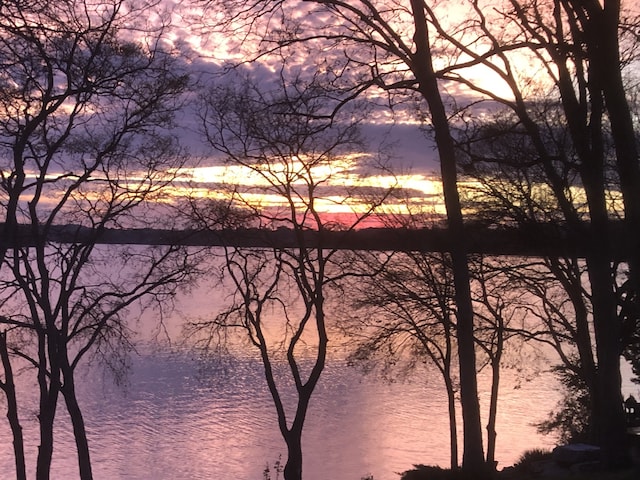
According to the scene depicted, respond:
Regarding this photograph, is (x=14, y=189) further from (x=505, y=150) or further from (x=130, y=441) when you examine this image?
(x=130, y=441)

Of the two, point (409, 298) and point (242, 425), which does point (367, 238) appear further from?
point (242, 425)

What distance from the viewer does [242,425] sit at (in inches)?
1281

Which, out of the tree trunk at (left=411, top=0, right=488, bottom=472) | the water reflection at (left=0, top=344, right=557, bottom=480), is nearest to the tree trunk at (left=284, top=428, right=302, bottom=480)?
the water reflection at (left=0, top=344, right=557, bottom=480)

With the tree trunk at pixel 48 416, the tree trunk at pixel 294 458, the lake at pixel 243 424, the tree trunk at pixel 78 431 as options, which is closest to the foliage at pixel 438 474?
the tree trunk at pixel 294 458

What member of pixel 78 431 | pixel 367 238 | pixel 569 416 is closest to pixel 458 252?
pixel 78 431

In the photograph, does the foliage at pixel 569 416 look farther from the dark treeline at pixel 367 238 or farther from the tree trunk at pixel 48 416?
the tree trunk at pixel 48 416

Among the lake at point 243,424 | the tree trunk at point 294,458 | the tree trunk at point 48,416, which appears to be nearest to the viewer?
the tree trunk at point 48,416

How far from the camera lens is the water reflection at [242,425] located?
28609 millimetres

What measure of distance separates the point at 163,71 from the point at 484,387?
26376 millimetres

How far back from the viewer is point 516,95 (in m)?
13.3

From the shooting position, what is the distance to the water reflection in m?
28.6

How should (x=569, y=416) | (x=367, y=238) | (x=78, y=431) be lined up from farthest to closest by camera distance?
1. (x=569, y=416)
2. (x=367, y=238)
3. (x=78, y=431)

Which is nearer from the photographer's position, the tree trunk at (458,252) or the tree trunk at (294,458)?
the tree trunk at (458,252)

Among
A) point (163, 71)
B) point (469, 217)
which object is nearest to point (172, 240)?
point (163, 71)
